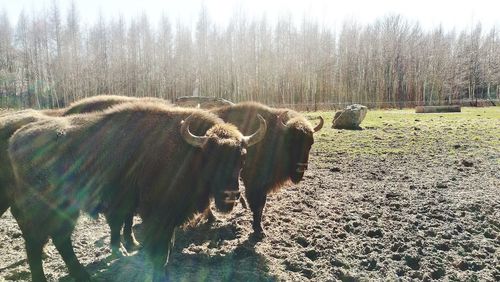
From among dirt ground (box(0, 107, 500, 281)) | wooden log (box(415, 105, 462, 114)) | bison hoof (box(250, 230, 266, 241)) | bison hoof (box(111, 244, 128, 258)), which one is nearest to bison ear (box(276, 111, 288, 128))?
dirt ground (box(0, 107, 500, 281))

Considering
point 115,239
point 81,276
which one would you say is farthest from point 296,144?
point 81,276

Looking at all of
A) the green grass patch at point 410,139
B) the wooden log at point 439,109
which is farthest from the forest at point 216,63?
the green grass patch at point 410,139

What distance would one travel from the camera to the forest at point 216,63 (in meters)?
41.1

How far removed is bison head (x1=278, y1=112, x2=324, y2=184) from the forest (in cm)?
3297

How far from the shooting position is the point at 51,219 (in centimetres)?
417

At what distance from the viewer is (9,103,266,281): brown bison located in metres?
4.14

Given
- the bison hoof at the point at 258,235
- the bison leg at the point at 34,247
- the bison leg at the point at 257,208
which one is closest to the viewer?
the bison leg at the point at 34,247

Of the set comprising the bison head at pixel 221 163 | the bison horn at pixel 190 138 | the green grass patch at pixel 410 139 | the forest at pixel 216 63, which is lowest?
the green grass patch at pixel 410 139

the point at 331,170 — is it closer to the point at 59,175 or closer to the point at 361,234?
the point at 361,234

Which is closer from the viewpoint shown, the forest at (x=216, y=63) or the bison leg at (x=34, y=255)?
the bison leg at (x=34, y=255)

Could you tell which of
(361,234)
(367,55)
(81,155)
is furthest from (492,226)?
(367,55)

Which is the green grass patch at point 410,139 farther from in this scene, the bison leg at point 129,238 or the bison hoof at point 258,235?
the bison leg at point 129,238

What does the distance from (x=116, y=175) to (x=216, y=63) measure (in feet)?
129

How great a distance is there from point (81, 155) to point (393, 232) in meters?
4.05
